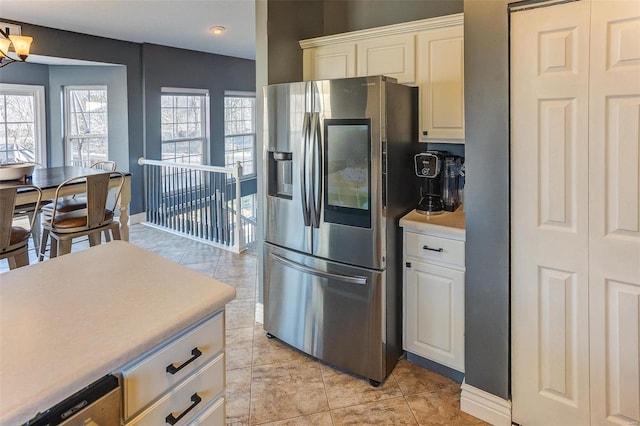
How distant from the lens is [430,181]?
270 centimetres

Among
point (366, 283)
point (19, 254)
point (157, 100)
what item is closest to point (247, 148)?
point (157, 100)

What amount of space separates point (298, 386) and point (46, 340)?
5.62 ft

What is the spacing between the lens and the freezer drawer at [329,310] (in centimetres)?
242

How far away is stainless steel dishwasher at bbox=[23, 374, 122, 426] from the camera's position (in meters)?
0.83

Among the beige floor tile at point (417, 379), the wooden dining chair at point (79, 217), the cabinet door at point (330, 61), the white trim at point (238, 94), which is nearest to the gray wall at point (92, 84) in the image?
the white trim at point (238, 94)

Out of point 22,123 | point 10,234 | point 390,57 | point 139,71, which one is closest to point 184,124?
point 139,71

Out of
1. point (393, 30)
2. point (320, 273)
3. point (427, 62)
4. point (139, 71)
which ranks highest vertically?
point (139, 71)

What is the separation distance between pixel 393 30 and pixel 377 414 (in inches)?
91.4

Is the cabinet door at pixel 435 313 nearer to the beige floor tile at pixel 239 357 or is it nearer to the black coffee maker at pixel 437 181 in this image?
the black coffee maker at pixel 437 181

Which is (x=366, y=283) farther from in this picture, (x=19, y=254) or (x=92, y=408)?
(x=19, y=254)

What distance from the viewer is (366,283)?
2.41 meters

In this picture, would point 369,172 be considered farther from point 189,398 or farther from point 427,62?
point 189,398

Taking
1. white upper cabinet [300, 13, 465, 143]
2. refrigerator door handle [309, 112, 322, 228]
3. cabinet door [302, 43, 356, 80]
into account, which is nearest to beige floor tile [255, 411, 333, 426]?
refrigerator door handle [309, 112, 322, 228]

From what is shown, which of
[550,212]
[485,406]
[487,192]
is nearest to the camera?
[550,212]
